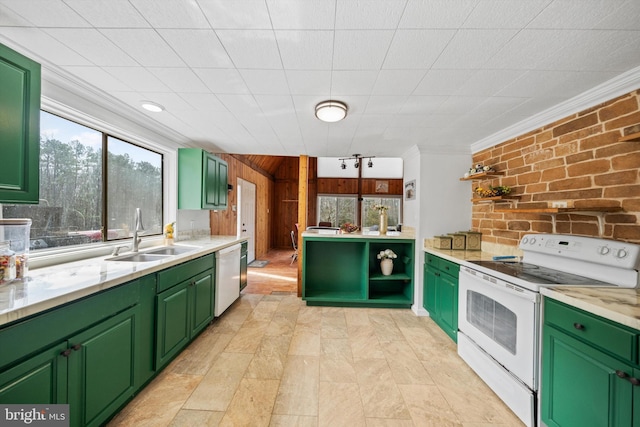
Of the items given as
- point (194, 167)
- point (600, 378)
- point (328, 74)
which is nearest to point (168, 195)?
point (194, 167)

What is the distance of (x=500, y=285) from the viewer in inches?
71.4

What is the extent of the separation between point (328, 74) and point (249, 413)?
7.57 ft

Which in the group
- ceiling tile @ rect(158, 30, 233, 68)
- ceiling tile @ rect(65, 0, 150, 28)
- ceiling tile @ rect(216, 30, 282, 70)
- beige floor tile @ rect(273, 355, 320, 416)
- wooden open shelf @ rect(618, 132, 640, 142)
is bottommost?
beige floor tile @ rect(273, 355, 320, 416)

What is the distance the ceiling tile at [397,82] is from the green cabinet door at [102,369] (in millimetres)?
2296

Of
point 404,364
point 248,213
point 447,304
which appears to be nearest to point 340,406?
point 404,364

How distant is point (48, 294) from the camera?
117cm

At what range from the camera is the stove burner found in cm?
158

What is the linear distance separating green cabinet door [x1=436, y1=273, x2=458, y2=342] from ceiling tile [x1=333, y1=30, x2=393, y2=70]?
215 centimetres

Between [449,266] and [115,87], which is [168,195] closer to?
[115,87]

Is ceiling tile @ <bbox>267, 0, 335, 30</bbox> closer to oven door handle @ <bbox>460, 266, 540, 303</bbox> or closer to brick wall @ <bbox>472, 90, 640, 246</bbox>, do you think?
oven door handle @ <bbox>460, 266, 540, 303</bbox>

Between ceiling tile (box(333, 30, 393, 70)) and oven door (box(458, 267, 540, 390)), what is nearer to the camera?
ceiling tile (box(333, 30, 393, 70))

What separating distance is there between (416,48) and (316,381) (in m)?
2.39

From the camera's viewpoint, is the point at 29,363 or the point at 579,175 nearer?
the point at 29,363

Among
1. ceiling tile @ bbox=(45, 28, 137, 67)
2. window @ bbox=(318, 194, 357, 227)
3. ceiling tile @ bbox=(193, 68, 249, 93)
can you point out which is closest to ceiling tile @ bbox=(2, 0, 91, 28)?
ceiling tile @ bbox=(45, 28, 137, 67)
